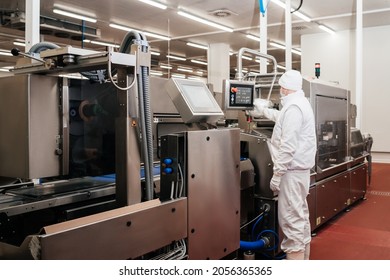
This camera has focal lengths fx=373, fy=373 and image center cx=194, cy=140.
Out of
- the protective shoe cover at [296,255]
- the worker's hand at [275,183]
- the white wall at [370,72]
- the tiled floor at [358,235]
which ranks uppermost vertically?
the white wall at [370,72]

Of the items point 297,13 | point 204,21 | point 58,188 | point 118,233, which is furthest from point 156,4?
point 118,233

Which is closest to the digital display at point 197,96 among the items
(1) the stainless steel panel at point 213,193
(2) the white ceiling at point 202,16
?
(1) the stainless steel panel at point 213,193

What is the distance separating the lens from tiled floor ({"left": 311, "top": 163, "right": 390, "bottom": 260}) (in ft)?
9.76

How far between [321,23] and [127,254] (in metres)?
7.25

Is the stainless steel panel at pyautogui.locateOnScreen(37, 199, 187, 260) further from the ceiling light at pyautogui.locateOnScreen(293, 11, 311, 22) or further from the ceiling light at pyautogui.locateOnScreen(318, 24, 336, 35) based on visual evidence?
the ceiling light at pyautogui.locateOnScreen(318, 24, 336, 35)

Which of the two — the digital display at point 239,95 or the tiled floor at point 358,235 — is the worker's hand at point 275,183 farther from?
the tiled floor at point 358,235

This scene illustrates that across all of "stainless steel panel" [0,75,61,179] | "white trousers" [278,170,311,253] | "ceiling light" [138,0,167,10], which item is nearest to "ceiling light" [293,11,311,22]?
"ceiling light" [138,0,167,10]

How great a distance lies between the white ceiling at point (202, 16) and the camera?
6180mm

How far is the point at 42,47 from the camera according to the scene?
71.2 inches

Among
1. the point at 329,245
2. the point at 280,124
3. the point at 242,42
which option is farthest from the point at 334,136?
the point at 242,42

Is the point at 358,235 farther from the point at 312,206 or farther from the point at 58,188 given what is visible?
the point at 58,188

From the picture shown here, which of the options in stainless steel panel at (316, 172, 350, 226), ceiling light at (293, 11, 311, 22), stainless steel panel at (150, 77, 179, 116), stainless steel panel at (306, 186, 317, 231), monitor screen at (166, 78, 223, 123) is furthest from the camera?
ceiling light at (293, 11, 311, 22)

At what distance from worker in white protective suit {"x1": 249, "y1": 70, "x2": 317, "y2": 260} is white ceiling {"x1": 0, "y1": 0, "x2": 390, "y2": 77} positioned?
11.2ft

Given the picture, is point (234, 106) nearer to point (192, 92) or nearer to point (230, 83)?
point (230, 83)
